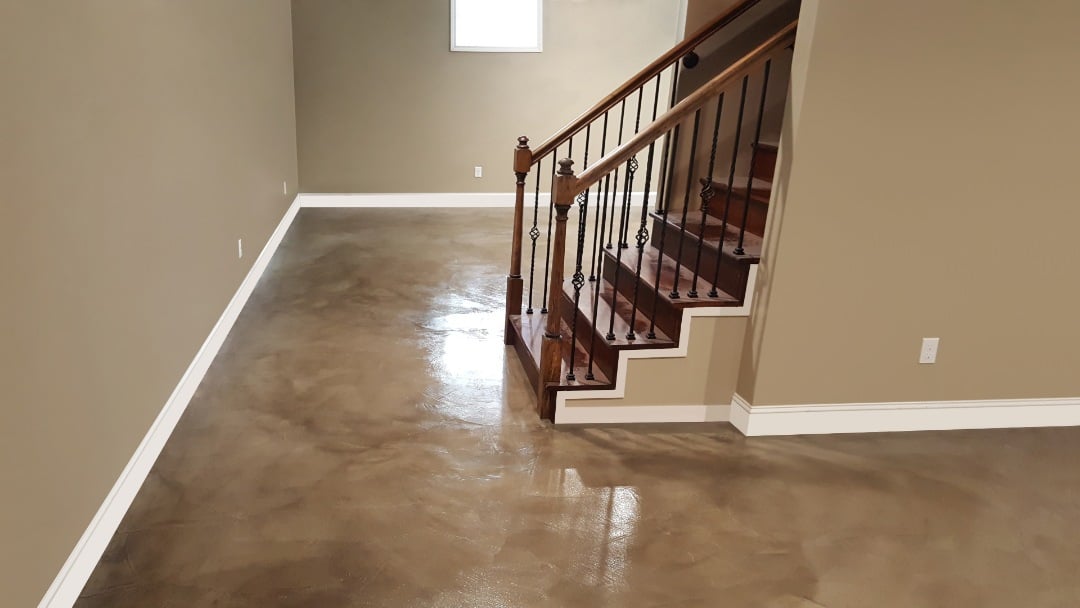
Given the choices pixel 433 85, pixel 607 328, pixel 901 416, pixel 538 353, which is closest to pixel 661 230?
pixel 607 328

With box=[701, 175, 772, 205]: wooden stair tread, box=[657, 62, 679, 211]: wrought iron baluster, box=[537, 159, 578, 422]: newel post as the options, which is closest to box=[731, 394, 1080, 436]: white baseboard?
box=[537, 159, 578, 422]: newel post

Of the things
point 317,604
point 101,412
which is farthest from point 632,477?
point 101,412

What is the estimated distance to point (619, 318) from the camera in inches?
148

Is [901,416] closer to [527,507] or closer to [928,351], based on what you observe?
[928,351]

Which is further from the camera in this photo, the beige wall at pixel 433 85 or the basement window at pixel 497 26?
the basement window at pixel 497 26

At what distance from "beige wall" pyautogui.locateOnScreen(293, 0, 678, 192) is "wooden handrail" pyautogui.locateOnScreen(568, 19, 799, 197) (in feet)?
16.0

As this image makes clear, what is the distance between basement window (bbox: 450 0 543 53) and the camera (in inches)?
300

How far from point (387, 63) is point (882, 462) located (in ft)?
19.1

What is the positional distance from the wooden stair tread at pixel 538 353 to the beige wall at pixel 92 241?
5.10 ft

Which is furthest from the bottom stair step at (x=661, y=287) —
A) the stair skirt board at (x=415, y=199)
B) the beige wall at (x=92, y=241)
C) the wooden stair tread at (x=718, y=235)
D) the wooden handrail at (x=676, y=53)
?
the stair skirt board at (x=415, y=199)

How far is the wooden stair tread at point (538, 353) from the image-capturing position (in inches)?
136

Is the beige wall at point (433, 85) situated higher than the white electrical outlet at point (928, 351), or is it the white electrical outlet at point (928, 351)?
the beige wall at point (433, 85)

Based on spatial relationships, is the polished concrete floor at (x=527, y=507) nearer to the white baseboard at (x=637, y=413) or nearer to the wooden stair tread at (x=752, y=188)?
the white baseboard at (x=637, y=413)

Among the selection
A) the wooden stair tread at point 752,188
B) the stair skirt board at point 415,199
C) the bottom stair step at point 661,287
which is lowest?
the stair skirt board at point 415,199
